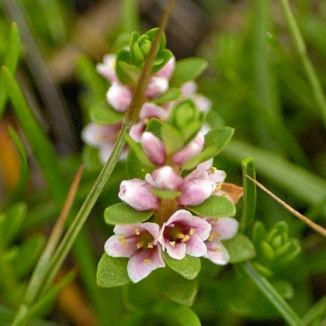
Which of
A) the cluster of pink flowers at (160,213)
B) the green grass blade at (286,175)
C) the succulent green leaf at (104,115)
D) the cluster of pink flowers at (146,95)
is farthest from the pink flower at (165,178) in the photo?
the green grass blade at (286,175)

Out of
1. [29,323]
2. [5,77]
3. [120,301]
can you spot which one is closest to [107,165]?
[5,77]

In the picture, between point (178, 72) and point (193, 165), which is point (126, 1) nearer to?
point (178, 72)

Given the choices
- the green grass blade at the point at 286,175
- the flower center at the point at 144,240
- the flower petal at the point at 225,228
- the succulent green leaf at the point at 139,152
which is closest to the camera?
the succulent green leaf at the point at 139,152

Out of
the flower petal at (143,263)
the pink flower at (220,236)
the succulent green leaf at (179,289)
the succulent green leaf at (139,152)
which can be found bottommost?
the succulent green leaf at (179,289)

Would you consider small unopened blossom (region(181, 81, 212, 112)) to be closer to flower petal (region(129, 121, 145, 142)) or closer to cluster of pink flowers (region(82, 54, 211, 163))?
cluster of pink flowers (region(82, 54, 211, 163))

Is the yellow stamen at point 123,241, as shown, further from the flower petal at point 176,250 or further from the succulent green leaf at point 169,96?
the succulent green leaf at point 169,96

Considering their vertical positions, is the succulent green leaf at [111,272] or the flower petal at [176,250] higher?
the flower petal at [176,250]
